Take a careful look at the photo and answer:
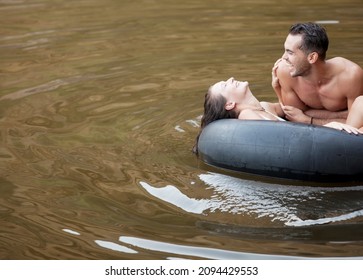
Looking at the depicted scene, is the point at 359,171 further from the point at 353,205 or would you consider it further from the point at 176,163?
the point at 176,163

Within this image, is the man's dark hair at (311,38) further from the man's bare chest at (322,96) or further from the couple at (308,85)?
the man's bare chest at (322,96)

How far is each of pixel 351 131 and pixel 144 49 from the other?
444cm

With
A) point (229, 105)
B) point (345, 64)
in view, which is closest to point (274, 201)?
point (229, 105)

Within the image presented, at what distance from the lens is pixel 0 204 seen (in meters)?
5.88

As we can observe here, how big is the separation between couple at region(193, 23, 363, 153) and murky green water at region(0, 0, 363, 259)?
1.67ft

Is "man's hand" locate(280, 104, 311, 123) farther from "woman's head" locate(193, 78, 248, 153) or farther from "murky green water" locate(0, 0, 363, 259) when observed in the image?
"murky green water" locate(0, 0, 363, 259)

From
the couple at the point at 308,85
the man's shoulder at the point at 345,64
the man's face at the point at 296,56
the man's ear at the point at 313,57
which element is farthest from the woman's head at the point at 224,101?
the man's shoulder at the point at 345,64

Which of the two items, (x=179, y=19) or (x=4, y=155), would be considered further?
(x=179, y=19)

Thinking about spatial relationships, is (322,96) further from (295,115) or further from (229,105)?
(229,105)

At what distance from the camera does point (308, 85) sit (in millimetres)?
6645

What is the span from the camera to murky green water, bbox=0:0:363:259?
522cm

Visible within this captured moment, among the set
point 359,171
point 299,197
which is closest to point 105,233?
point 299,197
